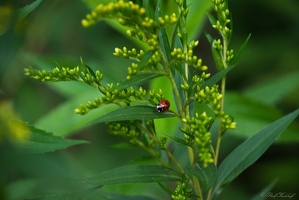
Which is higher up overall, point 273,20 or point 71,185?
point 273,20

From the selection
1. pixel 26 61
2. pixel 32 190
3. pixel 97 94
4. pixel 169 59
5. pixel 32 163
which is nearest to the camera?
pixel 32 163

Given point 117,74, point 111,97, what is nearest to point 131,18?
point 111,97

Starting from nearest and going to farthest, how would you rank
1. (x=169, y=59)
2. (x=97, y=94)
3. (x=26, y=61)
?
1. (x=169, y=59)
2. (x=97, y=94)
3. (x=26, y=61)

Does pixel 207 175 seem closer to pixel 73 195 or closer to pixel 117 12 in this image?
pixel 73 195

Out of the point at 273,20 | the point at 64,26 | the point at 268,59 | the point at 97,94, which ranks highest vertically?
the point at 64,26

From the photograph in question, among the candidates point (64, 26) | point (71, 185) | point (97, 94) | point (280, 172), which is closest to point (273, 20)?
point (280, 172)

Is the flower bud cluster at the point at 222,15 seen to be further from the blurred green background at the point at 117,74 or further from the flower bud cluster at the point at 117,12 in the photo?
the blurred green background at the point at 117,74

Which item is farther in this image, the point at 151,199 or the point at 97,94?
the point at 97,94

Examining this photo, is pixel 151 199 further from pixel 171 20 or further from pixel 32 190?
pixel 171 20
